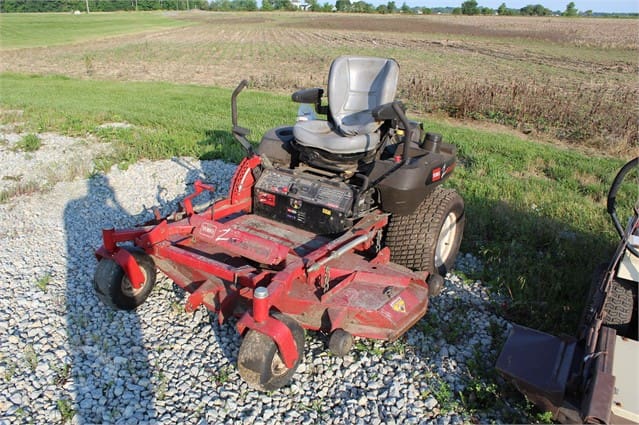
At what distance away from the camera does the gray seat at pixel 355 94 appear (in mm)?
4641

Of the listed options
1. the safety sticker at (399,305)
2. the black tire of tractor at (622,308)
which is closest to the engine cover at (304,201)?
the safety sticker at (399,305)

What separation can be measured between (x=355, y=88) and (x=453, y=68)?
16.4m

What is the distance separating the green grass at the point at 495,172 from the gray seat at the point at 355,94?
5.36 ft

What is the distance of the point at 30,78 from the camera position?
1666 centimetres

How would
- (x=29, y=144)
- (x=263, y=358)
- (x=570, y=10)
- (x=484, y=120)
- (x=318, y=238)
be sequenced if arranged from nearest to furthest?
(x=263, y=358) → (x=318, y=238) → (x=29, y=144) → (x=484, y=120) → (x=570, y=10)

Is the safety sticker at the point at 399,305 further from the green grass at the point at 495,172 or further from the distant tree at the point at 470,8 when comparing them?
the distant tree at the point at 470,8

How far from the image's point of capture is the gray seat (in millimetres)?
4641

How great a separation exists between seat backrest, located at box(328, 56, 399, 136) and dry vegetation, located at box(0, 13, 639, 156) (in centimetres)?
615

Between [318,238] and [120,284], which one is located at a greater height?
[318,238]

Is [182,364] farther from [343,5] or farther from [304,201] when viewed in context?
[343,5]

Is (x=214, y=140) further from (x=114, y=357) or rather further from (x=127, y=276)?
(x=114, y=357)

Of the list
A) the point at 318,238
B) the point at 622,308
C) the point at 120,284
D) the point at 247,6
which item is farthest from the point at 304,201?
the point at 247,6

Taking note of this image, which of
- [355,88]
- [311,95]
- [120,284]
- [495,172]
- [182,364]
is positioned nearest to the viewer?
[182,364]

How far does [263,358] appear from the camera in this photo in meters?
2.79
